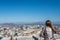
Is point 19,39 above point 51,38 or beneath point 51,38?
beneath

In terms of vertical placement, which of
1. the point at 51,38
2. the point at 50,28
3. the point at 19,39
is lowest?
the point at 19,39

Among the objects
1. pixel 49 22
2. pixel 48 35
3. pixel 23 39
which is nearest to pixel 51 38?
pixel 48 35

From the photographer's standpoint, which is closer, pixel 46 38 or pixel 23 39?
pixel 46 38

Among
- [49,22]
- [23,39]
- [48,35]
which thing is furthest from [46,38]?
[23,39]

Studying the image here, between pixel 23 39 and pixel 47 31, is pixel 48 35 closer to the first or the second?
pixel 47 31

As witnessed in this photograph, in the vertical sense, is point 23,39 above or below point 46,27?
below

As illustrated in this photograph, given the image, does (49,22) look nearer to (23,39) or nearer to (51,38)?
(51,38)

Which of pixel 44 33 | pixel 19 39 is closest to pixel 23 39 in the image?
pixel 19 39

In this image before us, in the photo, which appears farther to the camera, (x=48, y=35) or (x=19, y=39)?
(x=19, y=39)
